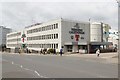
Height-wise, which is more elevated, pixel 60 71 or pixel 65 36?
pixel 65 36

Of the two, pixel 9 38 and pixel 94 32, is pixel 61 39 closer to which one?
pixel 94 32

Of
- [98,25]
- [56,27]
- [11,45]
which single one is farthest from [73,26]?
[11,45]

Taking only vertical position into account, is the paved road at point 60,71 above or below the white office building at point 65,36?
below

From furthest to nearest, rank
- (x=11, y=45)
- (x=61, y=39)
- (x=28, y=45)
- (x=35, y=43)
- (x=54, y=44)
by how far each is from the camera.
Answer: (x=11, y=45) → (x=28, y=45) → (x=35, y=43) → (x=54, y=44) → (x=61, y=39)

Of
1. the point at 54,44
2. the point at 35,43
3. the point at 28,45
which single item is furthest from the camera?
the point at 28,45

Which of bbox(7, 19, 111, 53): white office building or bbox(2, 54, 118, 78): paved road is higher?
bbox(7, 19, 111, 53): white office building

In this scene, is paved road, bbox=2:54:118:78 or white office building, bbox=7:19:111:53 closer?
paved road, bbox=2:54:118:78

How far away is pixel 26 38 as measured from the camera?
96625mm

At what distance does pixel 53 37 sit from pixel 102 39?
59.4 ft

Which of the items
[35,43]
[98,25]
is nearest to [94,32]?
[98,25]

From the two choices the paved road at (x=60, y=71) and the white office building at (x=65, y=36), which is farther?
the white office building at (x=65, y=36)

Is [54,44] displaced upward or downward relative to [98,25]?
downward

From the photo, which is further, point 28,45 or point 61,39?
point 28,45

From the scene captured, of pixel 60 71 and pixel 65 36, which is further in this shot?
pixel 65 36
